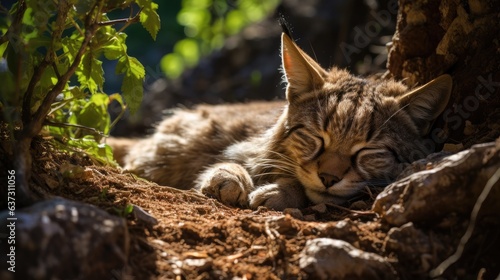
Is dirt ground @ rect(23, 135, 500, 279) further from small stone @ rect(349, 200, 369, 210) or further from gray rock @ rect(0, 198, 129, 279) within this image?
gray rock @ rect(0, 198, 129, 279)

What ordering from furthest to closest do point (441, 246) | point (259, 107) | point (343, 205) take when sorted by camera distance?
point (259, 107), point (343, 205), point (441, 246)

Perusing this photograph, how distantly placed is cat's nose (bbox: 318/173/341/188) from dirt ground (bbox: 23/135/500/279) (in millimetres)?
142

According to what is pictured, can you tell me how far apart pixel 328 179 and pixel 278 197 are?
341 mm

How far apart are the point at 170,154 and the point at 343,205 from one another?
2335 mm

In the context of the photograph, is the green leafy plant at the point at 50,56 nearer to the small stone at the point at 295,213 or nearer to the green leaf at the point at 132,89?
the green leaf at the point at 132,89

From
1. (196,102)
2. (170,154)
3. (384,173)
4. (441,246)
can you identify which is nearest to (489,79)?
(384,173)

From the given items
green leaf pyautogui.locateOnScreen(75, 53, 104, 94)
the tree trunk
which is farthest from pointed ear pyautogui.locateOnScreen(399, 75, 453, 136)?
green leaf pyautogui.locateOnScreen(75, 53, 104, 94)

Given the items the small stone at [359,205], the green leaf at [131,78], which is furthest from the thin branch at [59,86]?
the small stone at [359,205]

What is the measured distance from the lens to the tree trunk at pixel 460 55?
3.43 m

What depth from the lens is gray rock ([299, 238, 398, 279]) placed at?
2.26 m

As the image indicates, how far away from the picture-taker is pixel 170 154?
5.21 metres

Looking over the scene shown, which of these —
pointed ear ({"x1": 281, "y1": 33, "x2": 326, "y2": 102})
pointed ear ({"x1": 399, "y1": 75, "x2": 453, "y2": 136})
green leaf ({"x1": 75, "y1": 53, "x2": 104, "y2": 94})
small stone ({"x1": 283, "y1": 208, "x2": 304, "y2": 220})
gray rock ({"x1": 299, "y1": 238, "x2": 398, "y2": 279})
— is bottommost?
gray rock ({"x1": 299, "y1": 238, "x2": 398, "y2": 279})

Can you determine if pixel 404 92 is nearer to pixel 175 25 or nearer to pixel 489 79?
pixel 489 79

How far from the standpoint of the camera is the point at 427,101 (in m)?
3.60
